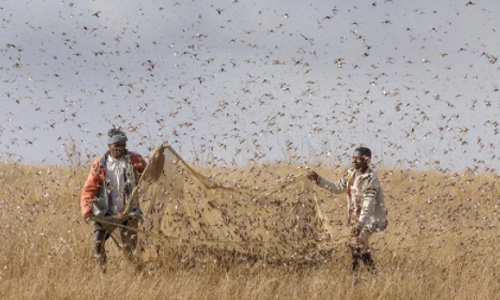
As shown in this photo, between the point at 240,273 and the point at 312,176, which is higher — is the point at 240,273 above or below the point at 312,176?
below

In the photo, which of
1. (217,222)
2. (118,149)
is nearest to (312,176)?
(217,222)

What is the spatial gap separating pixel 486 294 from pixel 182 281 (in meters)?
3.97

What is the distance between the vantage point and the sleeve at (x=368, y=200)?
816cm

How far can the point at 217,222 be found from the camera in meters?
8.47

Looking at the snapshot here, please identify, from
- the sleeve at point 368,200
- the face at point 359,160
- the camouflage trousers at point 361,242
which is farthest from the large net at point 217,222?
the face at point 359,160

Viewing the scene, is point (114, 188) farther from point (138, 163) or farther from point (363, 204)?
point (363, 204)

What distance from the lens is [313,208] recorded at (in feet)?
30.3

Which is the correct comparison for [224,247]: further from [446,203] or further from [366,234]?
[446,203]

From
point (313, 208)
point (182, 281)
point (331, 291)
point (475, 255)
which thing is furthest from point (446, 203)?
point (182, 281)

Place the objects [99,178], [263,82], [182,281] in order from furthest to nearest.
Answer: [263,82], [99,178], [182,281]

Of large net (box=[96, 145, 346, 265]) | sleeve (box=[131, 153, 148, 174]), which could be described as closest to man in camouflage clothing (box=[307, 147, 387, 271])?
large net (box=[96, 145, 346, 265])

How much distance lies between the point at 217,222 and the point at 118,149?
1642mm

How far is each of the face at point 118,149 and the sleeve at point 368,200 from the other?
322 cm

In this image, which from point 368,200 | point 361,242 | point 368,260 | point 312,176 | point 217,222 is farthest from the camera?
point 312,176
